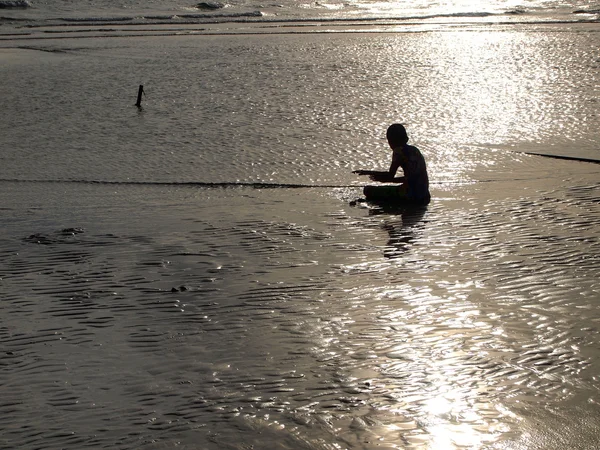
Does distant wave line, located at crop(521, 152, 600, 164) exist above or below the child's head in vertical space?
below

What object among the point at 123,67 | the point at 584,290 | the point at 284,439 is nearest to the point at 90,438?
the point at 284,439

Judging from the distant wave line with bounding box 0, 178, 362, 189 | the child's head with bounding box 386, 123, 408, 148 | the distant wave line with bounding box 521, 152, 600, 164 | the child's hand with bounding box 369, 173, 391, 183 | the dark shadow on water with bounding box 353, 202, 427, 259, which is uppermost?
the child's head with bounding box 386, 123, 408, 148

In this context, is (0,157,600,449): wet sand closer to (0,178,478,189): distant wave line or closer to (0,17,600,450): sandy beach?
(0,17,600,450): sandy beach

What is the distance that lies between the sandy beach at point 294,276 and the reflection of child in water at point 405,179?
124 mm

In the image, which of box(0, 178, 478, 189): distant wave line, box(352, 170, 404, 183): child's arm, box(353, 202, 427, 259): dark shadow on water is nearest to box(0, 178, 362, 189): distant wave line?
box(0, 178, 478, 189): distant wave line

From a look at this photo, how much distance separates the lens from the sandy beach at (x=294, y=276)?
3.47 meters

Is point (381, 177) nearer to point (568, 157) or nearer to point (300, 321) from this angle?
point (568, 157)

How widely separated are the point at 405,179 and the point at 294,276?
5.70ft

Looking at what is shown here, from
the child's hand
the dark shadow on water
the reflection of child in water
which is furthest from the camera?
the child's hand

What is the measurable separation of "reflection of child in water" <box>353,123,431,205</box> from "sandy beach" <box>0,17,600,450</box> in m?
0.12

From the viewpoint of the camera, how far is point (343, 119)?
9.46 meters

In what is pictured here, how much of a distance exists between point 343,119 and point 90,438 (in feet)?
21.5

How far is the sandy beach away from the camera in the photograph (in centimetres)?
347

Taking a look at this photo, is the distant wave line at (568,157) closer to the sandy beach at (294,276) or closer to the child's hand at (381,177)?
the sandy beach at (294,276)
